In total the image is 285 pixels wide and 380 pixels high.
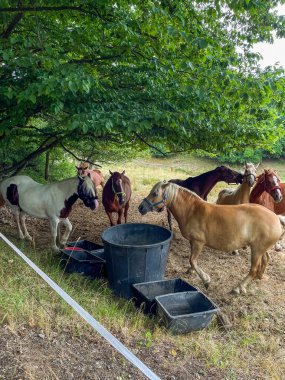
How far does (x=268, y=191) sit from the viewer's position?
638 cm

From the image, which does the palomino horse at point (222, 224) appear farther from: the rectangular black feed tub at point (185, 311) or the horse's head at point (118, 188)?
the horse's head at point (118, 188)

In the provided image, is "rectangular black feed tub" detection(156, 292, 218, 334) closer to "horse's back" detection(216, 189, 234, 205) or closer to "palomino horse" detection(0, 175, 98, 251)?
"palomino horse" detection(0, 175, 98, 251)

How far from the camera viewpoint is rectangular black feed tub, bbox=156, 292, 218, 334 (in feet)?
13.1

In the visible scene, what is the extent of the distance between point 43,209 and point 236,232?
3623 millimetres

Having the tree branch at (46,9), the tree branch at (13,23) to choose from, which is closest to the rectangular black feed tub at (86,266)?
the tree branch at (46,9)

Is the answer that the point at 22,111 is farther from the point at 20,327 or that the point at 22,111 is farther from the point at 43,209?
the point at 20,327

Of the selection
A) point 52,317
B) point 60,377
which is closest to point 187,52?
point 52,317

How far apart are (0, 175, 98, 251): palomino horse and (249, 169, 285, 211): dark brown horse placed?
3.20m

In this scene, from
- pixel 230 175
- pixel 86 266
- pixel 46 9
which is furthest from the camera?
pixel 230 175

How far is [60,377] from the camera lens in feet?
8.71

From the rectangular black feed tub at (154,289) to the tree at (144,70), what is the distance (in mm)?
2286

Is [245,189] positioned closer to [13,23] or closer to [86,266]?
[86,266]

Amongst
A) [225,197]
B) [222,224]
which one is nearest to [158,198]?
[222,224]

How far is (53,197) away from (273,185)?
13.6 feet
